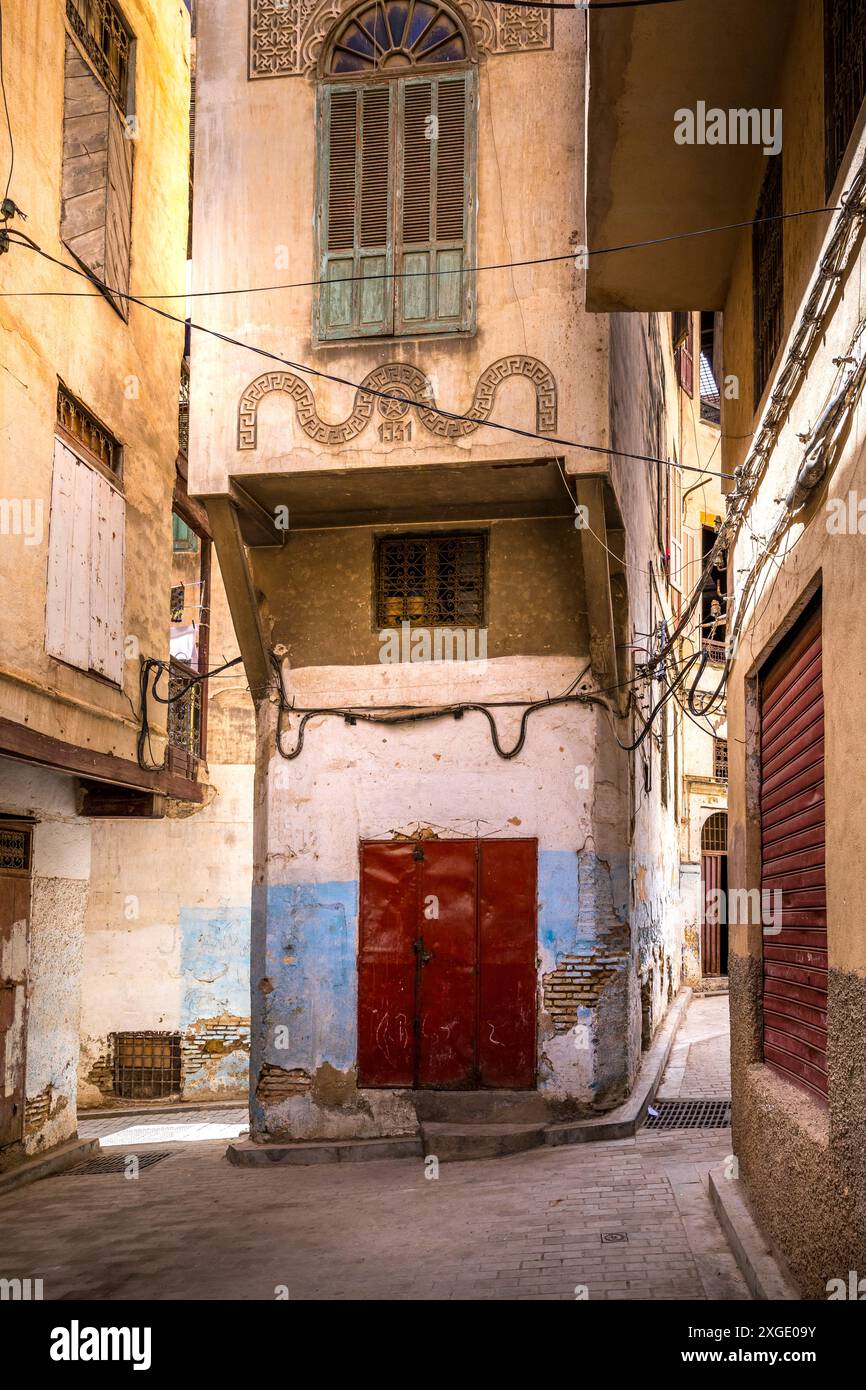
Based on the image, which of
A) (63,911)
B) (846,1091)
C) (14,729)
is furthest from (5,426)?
(846,1091)

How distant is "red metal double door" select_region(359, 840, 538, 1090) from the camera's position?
11148mm

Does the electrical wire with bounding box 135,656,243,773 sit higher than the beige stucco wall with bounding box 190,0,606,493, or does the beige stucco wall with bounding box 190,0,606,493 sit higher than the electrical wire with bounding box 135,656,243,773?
the beige stucco wall with bounding box 190,0,606,493

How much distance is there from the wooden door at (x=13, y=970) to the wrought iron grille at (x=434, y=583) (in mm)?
3931

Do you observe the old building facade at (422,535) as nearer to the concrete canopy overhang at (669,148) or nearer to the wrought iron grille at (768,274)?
the concrete canopy overhang at (669,148)

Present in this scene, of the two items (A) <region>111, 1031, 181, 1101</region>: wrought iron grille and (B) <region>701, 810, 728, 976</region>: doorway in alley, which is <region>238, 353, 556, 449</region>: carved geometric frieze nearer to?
(A) <region>111, 1031, 181, 1101</region>: wrought iron grille

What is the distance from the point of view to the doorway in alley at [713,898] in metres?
24.4

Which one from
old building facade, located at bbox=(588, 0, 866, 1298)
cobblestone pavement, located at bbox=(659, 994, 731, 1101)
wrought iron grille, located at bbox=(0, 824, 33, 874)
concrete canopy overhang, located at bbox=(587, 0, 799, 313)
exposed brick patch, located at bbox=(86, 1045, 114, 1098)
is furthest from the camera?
exposed brick patch, located at bbox=(86, 1045, 114, 1098)

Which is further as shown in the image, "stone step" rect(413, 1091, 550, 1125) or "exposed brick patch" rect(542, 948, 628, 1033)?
"exposed brick patch" rect(542, 948, 628, 1033)

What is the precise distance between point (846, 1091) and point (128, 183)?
10769 mm

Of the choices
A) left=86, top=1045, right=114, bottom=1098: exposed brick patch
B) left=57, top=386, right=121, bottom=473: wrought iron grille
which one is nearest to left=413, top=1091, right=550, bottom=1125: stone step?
left=57, top=386, right=121, bottom=473: wrought iron grille

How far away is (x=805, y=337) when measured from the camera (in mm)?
5633

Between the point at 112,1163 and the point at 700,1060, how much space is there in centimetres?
651

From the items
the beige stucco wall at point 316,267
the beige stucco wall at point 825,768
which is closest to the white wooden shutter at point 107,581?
the beige stucco wall at point 316,267

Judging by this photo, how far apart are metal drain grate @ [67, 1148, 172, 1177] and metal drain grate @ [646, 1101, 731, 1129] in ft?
15.2
